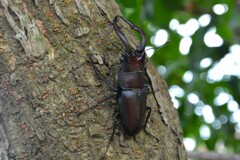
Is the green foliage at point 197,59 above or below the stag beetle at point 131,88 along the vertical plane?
below

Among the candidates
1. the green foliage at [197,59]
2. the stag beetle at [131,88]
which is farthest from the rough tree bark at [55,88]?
the green foliage at [197,59]

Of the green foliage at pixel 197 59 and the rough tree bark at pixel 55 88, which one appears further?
the green foliage at pixel 197 59

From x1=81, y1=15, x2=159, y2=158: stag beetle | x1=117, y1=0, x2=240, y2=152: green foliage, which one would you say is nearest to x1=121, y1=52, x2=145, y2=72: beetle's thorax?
x1=81, y1=15, x2=159, y2=158: stag beetle

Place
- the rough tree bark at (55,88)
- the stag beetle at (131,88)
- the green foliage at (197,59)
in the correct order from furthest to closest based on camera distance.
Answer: the green foliage at (197,59) < the stag beetle at (131,88) < the rough tree bark at (55,88)

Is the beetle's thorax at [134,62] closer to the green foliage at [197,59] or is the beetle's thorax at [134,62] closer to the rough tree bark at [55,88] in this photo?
the rough tree bark at [55,88]

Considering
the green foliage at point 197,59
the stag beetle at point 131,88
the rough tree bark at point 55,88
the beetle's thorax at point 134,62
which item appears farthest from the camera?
the green foliage at point 197,59

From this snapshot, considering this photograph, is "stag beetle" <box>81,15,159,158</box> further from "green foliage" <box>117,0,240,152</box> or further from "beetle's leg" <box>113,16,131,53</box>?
"green foliage" <box>117,0,240,152</box>

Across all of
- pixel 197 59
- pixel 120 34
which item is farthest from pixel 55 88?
pixel 197 59

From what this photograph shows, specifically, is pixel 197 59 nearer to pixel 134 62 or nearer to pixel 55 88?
pixel 134 62

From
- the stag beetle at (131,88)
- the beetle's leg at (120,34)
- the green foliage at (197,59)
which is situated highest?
the beetle's leg at (120,34)
